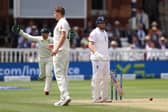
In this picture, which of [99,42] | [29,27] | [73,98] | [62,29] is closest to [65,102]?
[62,29]

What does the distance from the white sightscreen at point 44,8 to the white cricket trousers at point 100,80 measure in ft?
56.2

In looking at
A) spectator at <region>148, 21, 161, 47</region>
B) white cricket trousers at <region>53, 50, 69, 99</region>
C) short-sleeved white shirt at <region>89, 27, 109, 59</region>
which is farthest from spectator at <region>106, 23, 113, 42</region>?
white cricket trousers at <region>53, 50, 69, 99</region>

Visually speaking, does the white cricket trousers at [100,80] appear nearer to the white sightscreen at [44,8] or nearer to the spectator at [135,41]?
the white sightscreen at [44,8]

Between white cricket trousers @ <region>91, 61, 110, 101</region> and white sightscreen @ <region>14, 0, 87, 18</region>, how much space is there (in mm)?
17123

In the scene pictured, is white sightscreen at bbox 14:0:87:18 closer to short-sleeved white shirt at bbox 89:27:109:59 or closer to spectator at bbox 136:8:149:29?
spectator at bbox 136:8:149:29

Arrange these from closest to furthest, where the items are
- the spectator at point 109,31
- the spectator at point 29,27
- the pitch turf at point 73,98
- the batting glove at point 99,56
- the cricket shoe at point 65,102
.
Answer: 1. the pitch turf at point 73,98
2. the cricket shoe at point 65,102
3. the batting glove at point 99,56
4. the spectator at point 29,27
5. the spectator at point 109,31

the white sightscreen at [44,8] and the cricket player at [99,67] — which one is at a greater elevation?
the white sightscreen at [44,8]

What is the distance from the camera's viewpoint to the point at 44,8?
36.9m

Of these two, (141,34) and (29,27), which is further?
(141,34)

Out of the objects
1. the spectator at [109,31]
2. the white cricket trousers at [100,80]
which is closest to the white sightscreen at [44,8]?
the spectator at [109,31]

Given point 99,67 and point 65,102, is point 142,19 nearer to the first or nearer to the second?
point 99,67

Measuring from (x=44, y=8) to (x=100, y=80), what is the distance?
57.4ft

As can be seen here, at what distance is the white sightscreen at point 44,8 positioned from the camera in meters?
36.6

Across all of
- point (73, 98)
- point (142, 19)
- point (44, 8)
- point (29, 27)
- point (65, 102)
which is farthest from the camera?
point (142, 19)
